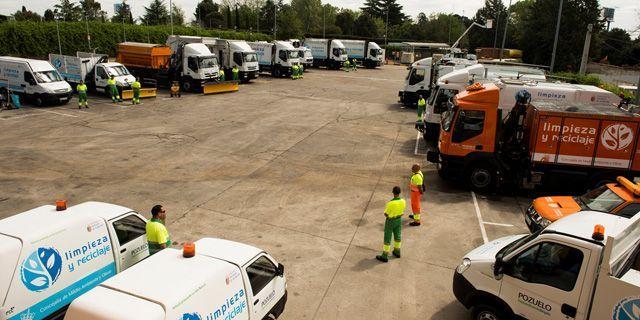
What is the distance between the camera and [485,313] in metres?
6.86

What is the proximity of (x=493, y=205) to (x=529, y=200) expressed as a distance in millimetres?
1497

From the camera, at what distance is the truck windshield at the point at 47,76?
960 inches

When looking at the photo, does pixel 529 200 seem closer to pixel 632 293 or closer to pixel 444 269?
pixel 444 269

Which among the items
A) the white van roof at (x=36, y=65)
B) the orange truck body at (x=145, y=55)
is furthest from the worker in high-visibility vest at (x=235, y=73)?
the white van roof at (x=36, y=65)

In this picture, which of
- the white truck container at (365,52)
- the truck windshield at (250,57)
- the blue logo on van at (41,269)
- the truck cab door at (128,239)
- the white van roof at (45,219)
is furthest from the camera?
the white truck container at (365,52)

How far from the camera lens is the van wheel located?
6.74 meters

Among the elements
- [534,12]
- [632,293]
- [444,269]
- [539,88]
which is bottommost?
[444,269]

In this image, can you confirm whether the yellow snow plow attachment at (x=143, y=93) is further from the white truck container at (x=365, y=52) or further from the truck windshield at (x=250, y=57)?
the white truck container at (x=365, y=52)

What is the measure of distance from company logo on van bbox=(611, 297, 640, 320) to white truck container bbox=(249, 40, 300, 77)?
38288 millimetres

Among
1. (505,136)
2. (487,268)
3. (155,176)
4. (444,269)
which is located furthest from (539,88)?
(155,176)

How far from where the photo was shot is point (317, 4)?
108938 mm

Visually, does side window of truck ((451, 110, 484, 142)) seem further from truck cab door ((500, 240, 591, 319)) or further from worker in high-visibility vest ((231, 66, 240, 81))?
worker in high-visibility vest ((231, 66, 240, 81))

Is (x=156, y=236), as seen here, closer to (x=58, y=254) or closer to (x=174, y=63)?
(x=58, y=254)

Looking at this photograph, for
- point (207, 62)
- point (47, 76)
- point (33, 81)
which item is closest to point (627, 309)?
point (33, 81)
